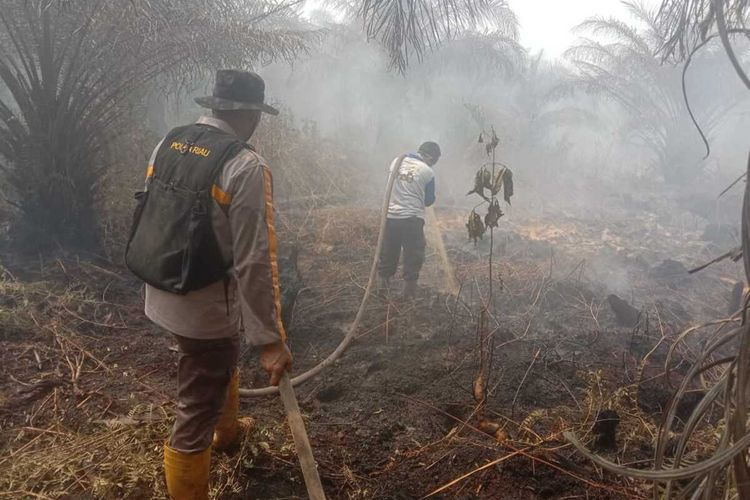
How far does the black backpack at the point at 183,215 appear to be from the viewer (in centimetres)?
190

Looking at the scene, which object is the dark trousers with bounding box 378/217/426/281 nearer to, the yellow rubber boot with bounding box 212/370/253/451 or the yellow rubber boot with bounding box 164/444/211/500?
the yellow rubber boot with bounding box 212/370/253/451

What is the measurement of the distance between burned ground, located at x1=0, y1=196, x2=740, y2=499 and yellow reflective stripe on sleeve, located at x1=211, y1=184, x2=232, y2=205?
52.4 inches

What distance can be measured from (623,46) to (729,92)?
377 cm

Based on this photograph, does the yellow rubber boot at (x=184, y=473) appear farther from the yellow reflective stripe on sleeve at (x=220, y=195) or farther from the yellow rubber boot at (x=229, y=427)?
the yellow reflective stripe on sleeve at (x=220, y=195)

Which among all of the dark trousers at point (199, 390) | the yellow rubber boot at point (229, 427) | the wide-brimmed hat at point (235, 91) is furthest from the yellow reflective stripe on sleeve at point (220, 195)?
the yellow rubber boot at point (229, 427)

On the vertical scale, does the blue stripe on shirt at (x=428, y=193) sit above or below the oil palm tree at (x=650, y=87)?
below

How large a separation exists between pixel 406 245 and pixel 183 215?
358 cm

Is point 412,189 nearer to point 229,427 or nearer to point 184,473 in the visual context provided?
point 229,427

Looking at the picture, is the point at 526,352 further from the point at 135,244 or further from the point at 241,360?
the point at 135,244

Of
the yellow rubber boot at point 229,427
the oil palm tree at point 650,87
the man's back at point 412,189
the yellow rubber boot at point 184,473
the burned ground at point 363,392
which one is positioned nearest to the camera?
the yellow rubber boot at point 184,473

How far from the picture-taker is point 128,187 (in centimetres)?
655

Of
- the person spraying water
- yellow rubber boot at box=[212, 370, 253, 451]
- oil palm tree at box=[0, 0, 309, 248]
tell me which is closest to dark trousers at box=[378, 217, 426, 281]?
the person spraying water

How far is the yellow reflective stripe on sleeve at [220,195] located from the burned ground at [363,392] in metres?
1.33

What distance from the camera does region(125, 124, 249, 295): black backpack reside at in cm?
190
